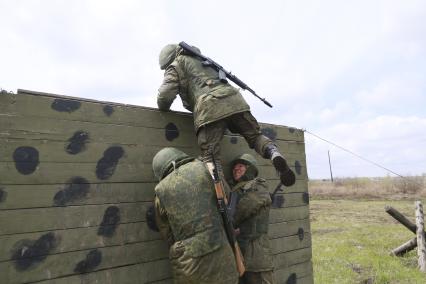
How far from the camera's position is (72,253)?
10.3ft

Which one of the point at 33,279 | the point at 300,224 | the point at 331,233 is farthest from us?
the point at 331,233

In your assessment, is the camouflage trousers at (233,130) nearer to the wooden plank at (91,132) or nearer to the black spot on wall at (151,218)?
the wooden plank at (91,132)

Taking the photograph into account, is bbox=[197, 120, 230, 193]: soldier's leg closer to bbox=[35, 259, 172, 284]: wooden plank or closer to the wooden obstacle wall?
the wooden obstacle wall

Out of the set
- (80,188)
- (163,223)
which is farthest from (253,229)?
(80,188)

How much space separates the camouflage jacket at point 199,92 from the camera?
12.1ft

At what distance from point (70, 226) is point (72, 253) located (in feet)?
0.68

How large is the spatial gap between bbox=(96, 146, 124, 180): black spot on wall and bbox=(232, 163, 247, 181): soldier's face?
128 cm

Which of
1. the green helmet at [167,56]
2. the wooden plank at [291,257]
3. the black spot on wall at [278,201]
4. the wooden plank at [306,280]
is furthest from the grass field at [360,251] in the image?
the green helmet at [167,56]

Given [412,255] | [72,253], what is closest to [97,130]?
[72,253]

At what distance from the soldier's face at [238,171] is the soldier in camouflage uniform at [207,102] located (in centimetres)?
33

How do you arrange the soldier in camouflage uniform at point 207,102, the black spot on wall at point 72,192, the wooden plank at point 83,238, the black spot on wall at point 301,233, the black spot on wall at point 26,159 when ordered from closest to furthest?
the wooden plank at point 83,238, the black spot on wall at point 26,159, the black spot on wall at point 72,192, the soldier in camouflage uniform at point 207,102, the black spot on wall at point 301,233

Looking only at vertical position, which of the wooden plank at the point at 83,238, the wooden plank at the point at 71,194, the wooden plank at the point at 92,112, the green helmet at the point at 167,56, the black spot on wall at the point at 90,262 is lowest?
the black spot on wall at the point at 90,262

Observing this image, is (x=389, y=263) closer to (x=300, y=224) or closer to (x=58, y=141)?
(x=300, y=224)

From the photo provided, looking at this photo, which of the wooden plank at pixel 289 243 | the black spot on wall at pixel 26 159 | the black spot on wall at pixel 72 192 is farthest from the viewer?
the wooden plank at pixel 289 243
